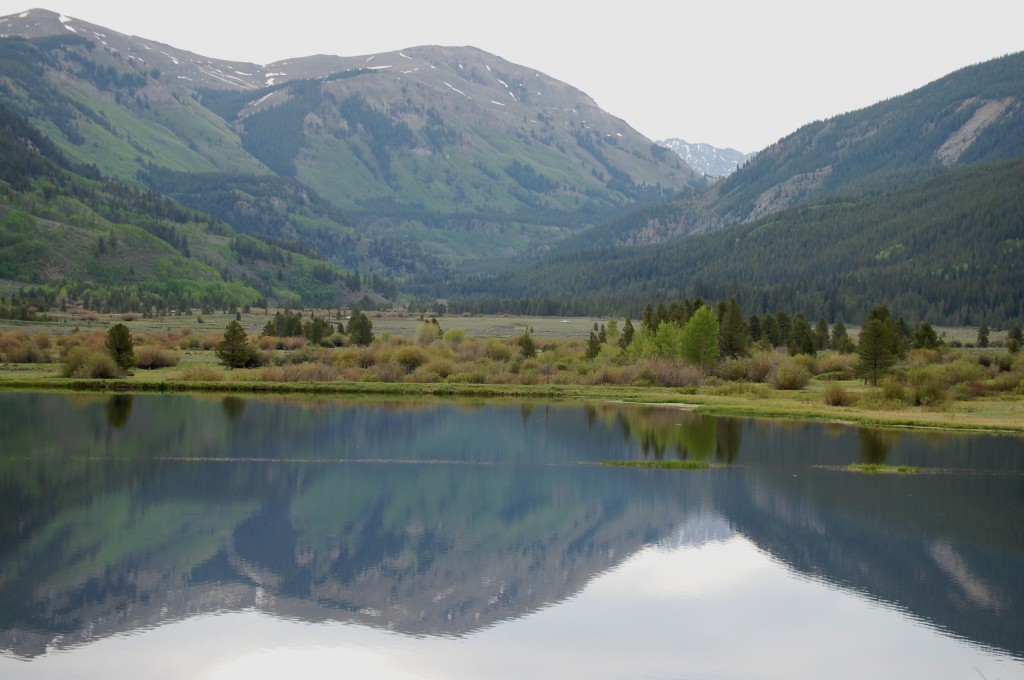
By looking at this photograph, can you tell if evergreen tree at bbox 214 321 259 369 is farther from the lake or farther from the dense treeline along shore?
the lake

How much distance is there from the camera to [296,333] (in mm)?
118562

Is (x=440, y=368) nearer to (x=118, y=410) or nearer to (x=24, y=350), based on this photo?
(x=118, y=410)

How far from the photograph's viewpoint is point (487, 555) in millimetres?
34000

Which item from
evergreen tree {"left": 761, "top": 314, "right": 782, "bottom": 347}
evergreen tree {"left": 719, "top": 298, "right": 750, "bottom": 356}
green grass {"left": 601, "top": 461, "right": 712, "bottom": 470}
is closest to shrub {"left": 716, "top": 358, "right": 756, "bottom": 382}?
evergreen tree {"left": 719, "top": 298, "right": 750, "bottom": 356}

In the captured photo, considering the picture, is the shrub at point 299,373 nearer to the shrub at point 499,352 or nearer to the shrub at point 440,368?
the shrub at point 440,368

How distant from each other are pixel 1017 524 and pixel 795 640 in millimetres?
15862

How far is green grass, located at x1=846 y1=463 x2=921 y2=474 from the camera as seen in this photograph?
49031 mm

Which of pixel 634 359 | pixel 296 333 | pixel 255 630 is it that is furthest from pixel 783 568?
pixel 296 333

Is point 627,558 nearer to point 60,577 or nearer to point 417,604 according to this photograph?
point 417,604

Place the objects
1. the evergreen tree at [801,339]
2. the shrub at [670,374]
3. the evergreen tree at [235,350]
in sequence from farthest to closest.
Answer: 1. the evergreen tree at [801,339]
2. the evergreen tree at [235,350]
3. the shrub at [670,374]

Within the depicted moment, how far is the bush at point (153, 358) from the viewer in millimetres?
92825

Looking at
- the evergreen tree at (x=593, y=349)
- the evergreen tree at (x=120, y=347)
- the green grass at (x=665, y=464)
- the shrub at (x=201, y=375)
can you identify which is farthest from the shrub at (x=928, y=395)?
the evergreen tree at (x=120, y=347)

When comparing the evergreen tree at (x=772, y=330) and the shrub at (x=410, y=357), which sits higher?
the evergreen tree at (x=772, y=330)

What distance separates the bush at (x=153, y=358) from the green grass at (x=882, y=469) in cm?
6039
